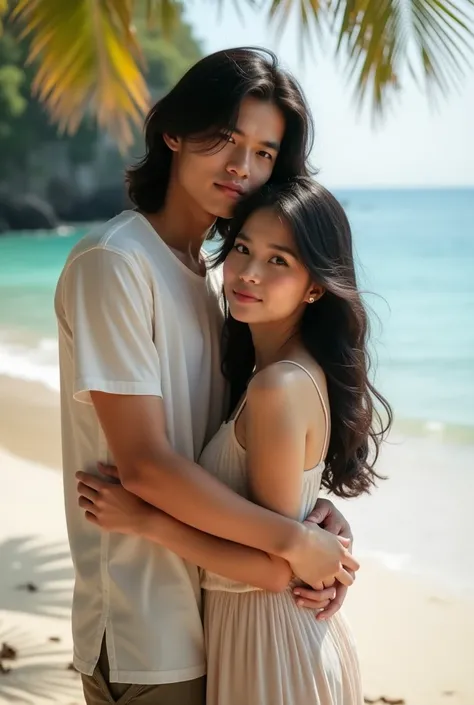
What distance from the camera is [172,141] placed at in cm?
215

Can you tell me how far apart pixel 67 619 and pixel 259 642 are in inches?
85.2

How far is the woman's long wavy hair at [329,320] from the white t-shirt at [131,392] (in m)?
0.11

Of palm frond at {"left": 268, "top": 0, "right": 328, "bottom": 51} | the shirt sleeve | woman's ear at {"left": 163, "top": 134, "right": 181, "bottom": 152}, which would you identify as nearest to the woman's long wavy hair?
woman's ear at {"left": 163, "top": 134, "right": 181, "bottom": 152}

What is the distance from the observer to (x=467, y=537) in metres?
5.64

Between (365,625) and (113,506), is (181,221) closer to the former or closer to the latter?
(113,506)

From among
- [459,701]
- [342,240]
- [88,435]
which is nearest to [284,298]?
[342,240]

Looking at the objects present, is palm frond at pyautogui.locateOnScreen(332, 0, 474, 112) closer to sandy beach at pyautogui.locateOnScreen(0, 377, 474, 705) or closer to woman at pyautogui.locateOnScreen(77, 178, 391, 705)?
woman at pyautogui.locateOnScreen(77, 178, 391, 705)

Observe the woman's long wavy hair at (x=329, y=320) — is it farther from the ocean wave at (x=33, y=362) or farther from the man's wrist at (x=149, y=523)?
the ocean wave at (x=33, y=362)

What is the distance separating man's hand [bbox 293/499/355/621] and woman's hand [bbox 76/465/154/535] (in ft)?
1.10

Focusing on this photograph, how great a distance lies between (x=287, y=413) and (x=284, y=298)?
285 millimetres

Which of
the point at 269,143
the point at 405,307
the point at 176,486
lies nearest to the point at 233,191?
the point at 269,143

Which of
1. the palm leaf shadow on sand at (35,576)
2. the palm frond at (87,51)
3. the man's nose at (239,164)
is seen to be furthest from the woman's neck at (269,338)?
the palm frond at (87,51)

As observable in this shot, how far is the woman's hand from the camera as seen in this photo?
183 centimetres

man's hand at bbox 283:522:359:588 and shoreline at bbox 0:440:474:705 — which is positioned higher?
man's hand at bbox 283:522:359:588
